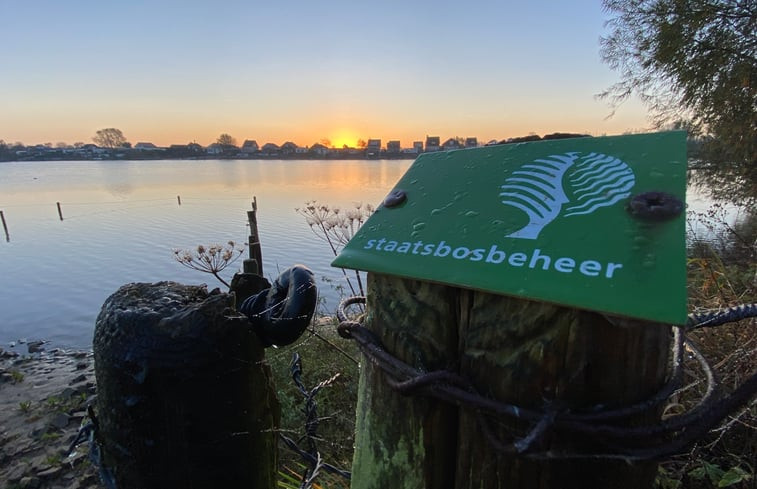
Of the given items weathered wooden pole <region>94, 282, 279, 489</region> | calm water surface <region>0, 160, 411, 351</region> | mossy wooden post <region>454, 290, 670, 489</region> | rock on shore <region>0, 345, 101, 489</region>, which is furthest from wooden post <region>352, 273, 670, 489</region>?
calm water surface <region>0, 160, 411, 351</region>

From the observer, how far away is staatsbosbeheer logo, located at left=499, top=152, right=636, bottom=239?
32.3 inches

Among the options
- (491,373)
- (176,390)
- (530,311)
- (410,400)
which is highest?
(530,311)

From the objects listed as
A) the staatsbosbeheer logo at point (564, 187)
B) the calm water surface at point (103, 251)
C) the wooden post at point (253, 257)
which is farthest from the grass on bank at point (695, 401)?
the calm water surface at point (103, 251)

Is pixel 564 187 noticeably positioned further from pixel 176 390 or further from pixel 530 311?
pixel 176 390

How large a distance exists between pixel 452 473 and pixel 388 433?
17 centimetres

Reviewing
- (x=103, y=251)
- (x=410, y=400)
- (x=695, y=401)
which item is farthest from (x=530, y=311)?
(x=103, y=251)

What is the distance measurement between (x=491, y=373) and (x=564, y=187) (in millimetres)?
410

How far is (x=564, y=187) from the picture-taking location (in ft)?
2.88

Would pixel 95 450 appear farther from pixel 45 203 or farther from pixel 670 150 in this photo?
pixel 45 203

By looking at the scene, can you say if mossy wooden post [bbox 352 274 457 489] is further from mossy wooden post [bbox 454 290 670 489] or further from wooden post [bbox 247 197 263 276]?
wooden post [bbox 247 197 263 276]

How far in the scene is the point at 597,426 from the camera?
72 cm

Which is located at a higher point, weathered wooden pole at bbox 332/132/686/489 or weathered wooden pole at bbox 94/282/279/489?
weathered wooden pole at bbox 332/132/686/489

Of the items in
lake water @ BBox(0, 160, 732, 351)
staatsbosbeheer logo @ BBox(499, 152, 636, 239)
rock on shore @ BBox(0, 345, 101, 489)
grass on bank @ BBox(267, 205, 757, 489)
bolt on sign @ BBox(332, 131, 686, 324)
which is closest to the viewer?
bolt on sign @ BBox(332, 131, 686, 324)

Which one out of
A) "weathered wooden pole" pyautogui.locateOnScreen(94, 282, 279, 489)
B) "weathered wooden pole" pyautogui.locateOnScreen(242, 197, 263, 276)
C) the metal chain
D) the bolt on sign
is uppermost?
the bolt on sign
